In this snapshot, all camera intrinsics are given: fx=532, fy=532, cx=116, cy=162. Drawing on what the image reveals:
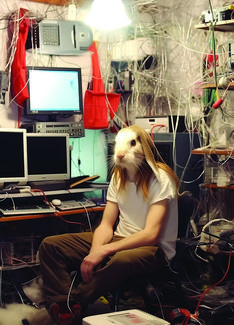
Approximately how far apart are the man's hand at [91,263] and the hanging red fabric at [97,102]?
1.50 metres

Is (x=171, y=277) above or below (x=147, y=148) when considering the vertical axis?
below

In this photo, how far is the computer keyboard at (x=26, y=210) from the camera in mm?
3266

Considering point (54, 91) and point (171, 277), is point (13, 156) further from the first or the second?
point (171, 277)

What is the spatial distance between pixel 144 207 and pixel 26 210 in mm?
784

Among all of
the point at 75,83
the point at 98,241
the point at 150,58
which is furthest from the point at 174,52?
the point at 98,241

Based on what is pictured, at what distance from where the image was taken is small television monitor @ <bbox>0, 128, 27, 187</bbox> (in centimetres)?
358

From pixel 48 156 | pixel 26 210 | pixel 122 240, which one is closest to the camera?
pixel 122 240

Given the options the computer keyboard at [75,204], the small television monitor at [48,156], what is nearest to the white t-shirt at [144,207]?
Answer: the computer keyboard at [75,204]

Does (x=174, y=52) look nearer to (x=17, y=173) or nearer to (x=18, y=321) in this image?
(x=17, y=173)

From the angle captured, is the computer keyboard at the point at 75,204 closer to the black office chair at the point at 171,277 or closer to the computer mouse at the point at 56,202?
the computer mouse at the point at 56,202

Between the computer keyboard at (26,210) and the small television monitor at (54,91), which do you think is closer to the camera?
the computer keyboard at (26,210)

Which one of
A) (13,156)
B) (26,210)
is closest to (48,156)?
(13,156)

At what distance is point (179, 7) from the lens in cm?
454

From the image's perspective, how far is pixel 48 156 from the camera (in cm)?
378
